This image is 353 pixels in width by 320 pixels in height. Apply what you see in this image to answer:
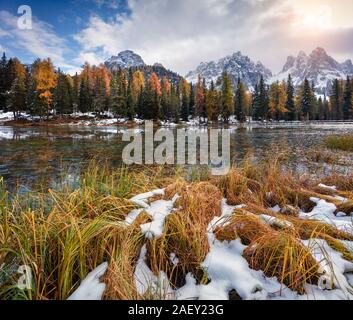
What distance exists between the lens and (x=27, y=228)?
102 inches

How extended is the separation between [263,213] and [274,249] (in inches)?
44.6

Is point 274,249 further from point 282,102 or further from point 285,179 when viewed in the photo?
point 282,102

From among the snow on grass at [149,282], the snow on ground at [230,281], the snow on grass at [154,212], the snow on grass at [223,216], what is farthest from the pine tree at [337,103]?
the snow on grass at [149,282]

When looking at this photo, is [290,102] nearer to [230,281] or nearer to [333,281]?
[333,281]

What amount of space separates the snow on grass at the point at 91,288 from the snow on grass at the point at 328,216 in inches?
101

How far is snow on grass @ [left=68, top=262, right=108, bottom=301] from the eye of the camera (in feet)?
6.19

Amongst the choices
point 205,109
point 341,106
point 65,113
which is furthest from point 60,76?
point 341,106

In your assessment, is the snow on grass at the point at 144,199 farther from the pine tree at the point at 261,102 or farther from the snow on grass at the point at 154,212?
the pine tree at the point at 261,102

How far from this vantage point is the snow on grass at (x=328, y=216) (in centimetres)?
303

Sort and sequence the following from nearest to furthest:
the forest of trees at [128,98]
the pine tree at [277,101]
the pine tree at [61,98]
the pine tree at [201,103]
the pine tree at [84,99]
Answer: the forest of trees at [128,98] < the pine tree at [61,98] < the pine tree at [84,99] < the pine tree at [201,103] < the pine tree at [277,101]

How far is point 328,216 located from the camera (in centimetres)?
350

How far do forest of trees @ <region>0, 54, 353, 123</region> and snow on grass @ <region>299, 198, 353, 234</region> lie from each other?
46.0 meters

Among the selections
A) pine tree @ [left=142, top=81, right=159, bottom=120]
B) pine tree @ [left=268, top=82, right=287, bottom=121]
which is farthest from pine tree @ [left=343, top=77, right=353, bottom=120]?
pine tree @ [left=142, top=81, right=159, bottom=120]

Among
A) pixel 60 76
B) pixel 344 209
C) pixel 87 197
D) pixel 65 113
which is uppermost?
pixel 60 76
